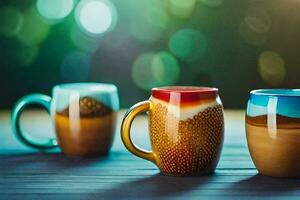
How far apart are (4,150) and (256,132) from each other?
35 cm

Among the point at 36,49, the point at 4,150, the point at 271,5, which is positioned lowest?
the point at 4,150

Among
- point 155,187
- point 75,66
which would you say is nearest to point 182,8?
point 75,66

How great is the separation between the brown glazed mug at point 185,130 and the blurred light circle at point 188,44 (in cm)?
80

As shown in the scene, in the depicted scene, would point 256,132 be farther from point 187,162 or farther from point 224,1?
point 224,1

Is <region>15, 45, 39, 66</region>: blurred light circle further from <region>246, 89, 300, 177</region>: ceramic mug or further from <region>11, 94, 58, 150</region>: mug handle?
<region>246, 89, 300, 177</region>: ceramic mug

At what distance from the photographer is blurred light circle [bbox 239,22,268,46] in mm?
1364

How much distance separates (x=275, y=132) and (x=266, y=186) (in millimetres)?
54

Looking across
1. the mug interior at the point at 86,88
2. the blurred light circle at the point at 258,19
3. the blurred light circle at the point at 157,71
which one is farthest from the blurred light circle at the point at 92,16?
the mug interior at the point at 86,88

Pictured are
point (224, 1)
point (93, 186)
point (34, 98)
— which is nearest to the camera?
point (93, 186)

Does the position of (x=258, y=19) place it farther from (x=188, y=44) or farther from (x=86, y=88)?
(x=86, y=88)

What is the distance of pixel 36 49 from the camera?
1.38m

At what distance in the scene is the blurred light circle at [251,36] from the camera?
136 cm

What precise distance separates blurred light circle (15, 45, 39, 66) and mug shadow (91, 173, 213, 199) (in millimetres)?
876

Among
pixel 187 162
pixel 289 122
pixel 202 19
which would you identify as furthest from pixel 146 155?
pixel 202 19
